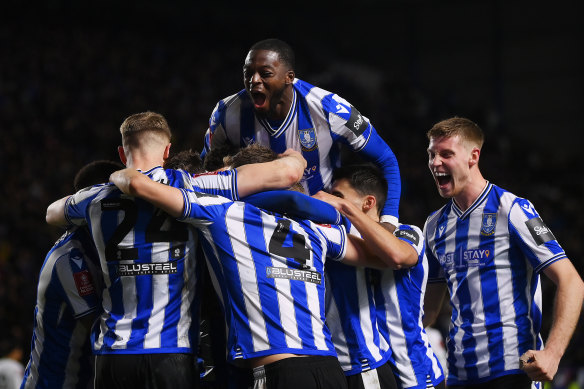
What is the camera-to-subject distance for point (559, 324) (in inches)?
152

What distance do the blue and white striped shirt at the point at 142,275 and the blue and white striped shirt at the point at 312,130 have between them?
4.64 ft

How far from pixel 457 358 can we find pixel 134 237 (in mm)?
2021

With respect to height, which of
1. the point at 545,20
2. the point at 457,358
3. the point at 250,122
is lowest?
the point at 457,358

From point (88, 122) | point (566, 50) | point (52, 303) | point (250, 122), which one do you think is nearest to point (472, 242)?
point (250, 122)

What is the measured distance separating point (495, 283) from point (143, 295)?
6.60 ft

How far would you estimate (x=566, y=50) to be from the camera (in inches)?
940

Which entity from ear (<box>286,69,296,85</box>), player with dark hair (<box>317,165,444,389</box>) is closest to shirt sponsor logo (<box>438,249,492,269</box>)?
player with dark hair (<box>317,165,444,389</box>)

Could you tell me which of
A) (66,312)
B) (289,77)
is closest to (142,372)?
(66,312)

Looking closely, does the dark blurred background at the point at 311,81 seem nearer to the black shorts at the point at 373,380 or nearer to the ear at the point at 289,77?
the ear at the point at 289,77

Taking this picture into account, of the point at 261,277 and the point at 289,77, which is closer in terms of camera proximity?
the point at 261,277

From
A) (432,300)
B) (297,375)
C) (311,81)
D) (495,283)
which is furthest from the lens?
(311,81)

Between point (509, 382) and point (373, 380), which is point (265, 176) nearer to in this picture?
point (373, 380)

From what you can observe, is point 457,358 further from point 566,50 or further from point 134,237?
point 566,50

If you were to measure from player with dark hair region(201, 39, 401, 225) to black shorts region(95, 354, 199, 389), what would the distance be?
1777 mm
